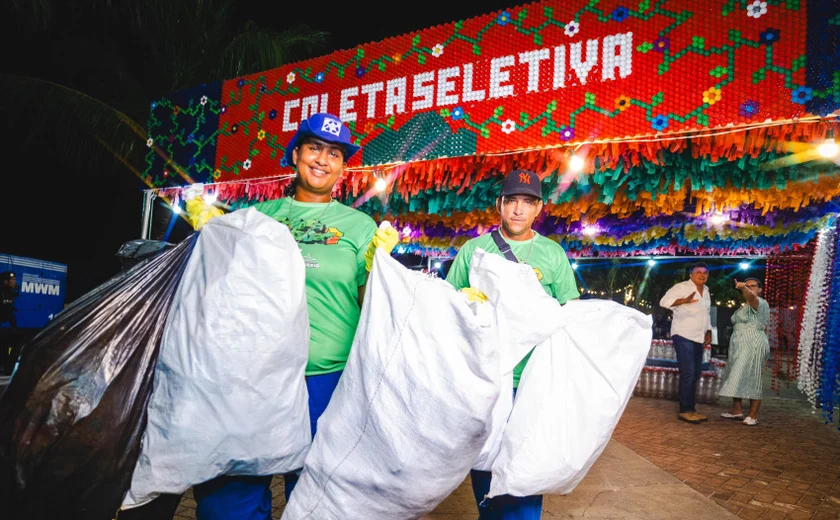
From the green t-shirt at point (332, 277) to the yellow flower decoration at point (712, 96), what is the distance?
2116mm

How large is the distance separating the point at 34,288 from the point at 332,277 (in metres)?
10.7

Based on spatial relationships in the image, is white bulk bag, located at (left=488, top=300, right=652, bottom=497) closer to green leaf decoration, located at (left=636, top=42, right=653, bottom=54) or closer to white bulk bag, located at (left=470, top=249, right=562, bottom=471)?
white bulk bag, located at (left=470, top=249, right=562, bottom=471)

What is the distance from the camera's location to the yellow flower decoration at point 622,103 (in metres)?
2.81

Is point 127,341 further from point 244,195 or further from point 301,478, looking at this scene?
point 244,195

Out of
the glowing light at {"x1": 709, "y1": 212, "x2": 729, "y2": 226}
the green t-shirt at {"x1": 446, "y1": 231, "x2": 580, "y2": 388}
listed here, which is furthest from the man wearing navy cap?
the glowing light at {"x1": 709, "y1": 212, "x2": 729, "y2": 226}

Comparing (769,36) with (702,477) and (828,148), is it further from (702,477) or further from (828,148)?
(702,477)

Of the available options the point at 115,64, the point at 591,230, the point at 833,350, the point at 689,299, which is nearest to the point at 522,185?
the point at 833,350

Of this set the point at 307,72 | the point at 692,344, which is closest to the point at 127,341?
the point at 307,72

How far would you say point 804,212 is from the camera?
584cm

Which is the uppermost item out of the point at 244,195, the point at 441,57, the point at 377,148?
the point at 441,57

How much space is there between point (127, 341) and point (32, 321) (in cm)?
1044

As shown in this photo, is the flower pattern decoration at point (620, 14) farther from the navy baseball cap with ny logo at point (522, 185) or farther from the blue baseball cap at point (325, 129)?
the blue baseball cap at point (325, 129)

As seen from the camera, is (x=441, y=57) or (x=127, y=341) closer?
(x=127, y=341)

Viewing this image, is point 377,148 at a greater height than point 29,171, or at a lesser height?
lesser
